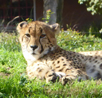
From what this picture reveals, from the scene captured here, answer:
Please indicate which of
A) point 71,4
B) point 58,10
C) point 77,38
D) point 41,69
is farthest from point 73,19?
point 41,69

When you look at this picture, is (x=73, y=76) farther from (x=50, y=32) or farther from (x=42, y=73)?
(x=50, y=32)

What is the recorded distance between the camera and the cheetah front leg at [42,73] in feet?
10.1

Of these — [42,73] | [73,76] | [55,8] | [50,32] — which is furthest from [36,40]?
[55,8]

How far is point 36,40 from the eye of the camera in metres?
3.39

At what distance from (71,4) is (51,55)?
350 inches

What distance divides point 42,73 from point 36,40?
0.57m

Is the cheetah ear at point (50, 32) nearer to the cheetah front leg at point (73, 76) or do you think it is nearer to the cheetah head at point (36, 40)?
the cheetah head at point (36, 40)

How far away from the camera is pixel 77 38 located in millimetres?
7234

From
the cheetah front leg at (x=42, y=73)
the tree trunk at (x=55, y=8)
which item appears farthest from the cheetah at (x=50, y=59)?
the tree trunk at (x=55, y=8)

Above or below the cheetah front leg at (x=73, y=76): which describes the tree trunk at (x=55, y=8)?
above

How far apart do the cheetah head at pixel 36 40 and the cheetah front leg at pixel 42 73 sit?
265 millimetres

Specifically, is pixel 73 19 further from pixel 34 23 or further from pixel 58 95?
pixel 58 95

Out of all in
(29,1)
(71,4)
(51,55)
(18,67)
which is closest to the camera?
(51,55)

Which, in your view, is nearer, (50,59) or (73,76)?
(73,76)
